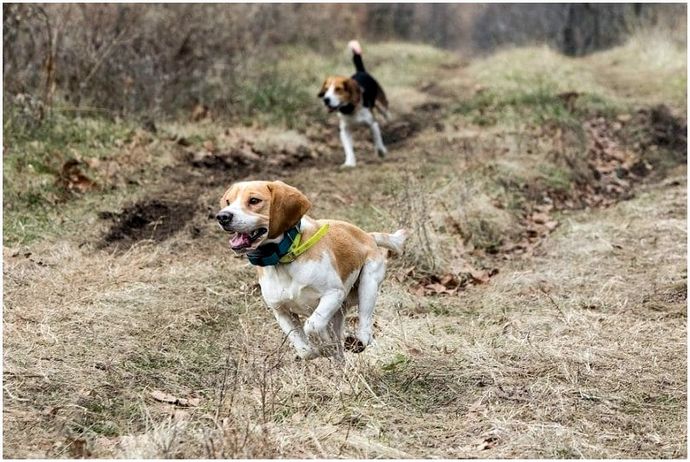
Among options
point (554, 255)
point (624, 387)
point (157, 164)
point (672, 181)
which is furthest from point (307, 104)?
point (624, 387)

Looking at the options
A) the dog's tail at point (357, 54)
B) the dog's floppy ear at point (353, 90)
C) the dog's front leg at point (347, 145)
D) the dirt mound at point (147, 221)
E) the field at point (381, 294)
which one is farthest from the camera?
the dog's tail at point (357, 54)

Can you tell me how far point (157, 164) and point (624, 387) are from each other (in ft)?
20.6

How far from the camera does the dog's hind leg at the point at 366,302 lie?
513cm

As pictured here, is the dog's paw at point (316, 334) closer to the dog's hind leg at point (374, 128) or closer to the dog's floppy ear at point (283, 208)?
the dog's floppy ear at point (283, 208)

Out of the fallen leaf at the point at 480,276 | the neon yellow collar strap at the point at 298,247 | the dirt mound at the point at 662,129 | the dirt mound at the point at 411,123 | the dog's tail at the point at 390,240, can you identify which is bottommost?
the dirt mound at the point at 662,129

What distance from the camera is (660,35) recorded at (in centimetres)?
2119

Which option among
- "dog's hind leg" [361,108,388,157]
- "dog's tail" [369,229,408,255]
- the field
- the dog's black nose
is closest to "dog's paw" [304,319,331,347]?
the field

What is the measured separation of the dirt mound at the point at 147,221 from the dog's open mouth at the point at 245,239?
125 inches

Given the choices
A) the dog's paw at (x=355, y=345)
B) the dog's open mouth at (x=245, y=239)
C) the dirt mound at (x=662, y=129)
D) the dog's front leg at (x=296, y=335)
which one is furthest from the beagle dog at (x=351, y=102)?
the dog's open mouth at (x=245, y=239)

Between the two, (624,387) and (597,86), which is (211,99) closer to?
(597,86)

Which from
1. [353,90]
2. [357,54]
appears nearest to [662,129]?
[357,54]

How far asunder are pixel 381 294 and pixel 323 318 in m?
1.92

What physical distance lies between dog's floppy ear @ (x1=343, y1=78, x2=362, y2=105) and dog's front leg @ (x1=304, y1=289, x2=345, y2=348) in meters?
6.54

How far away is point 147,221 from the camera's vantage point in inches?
322
